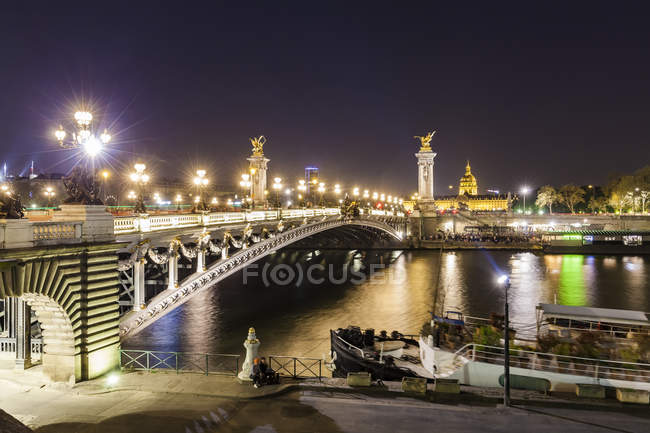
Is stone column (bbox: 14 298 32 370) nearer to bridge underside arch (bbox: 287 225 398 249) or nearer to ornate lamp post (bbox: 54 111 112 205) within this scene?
ornate lamp post (bbox: 54 111 112 205)

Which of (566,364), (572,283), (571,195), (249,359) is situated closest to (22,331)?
(249,359)

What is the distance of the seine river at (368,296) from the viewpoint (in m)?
29.1

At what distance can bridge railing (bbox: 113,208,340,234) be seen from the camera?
18.9 metres

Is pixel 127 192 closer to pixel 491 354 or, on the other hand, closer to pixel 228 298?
pixel 228 298

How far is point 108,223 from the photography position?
15727mm

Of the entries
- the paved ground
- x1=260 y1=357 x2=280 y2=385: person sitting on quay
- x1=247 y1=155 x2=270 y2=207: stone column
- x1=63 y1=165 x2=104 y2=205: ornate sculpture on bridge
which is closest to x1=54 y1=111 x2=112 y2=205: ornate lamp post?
x1=63 y1=165 x2=104 y2=205: ornate sculpture on bridge

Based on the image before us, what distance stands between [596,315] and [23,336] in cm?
2135

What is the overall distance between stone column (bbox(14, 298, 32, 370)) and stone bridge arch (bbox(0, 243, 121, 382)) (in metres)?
1.33

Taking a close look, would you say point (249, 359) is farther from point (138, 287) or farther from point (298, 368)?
point (138, 287)

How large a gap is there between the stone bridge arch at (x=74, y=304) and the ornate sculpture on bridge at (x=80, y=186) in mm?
1638

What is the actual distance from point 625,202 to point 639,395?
358 ft

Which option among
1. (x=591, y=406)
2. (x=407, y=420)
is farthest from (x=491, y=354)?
(x=407, y=420)

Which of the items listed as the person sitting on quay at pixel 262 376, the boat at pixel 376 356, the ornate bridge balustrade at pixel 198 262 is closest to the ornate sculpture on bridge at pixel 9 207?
the ornate bridge balustrade at pixel 198 262

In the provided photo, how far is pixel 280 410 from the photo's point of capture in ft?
40.8
